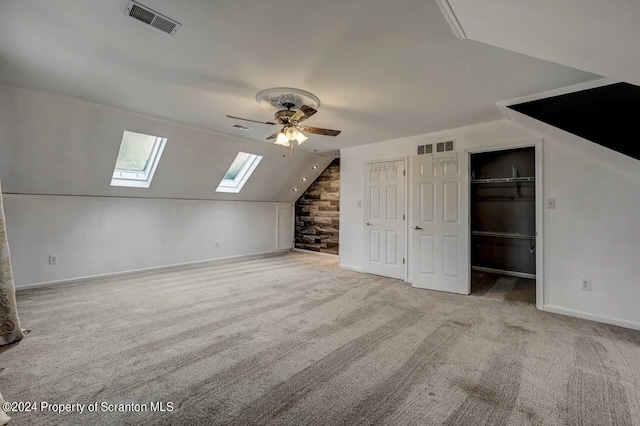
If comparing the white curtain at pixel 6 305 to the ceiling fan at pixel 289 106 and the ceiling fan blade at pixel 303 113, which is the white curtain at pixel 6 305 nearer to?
the ceiling fan at pixel 289 106

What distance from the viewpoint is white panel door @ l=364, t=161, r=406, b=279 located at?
15.7 feet

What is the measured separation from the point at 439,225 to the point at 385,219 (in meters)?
1.00

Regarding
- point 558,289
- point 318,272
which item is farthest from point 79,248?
point 558,289

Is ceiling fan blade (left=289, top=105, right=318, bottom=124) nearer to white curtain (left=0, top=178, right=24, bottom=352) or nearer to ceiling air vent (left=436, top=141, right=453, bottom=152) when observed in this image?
ceiling air vent (left=436, top=141, right=453, bottom=152)

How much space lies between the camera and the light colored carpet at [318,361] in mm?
1654

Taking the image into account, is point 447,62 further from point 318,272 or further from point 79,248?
point 79,248

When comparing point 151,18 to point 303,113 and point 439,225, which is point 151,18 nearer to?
point 303,113

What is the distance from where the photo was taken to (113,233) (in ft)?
15.4

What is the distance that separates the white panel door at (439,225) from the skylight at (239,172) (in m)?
3.35

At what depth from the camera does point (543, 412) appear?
166cm

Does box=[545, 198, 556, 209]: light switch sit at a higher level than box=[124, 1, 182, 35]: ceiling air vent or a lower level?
lower

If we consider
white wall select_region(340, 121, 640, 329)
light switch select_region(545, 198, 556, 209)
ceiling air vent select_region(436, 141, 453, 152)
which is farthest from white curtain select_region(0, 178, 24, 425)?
light switch select_region(545, 198, 556, 209)

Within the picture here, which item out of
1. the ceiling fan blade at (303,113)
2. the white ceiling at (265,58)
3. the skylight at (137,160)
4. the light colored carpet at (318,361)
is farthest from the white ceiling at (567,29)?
the skylight at (137,160)

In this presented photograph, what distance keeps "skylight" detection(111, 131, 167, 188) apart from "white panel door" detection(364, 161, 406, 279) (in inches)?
144
